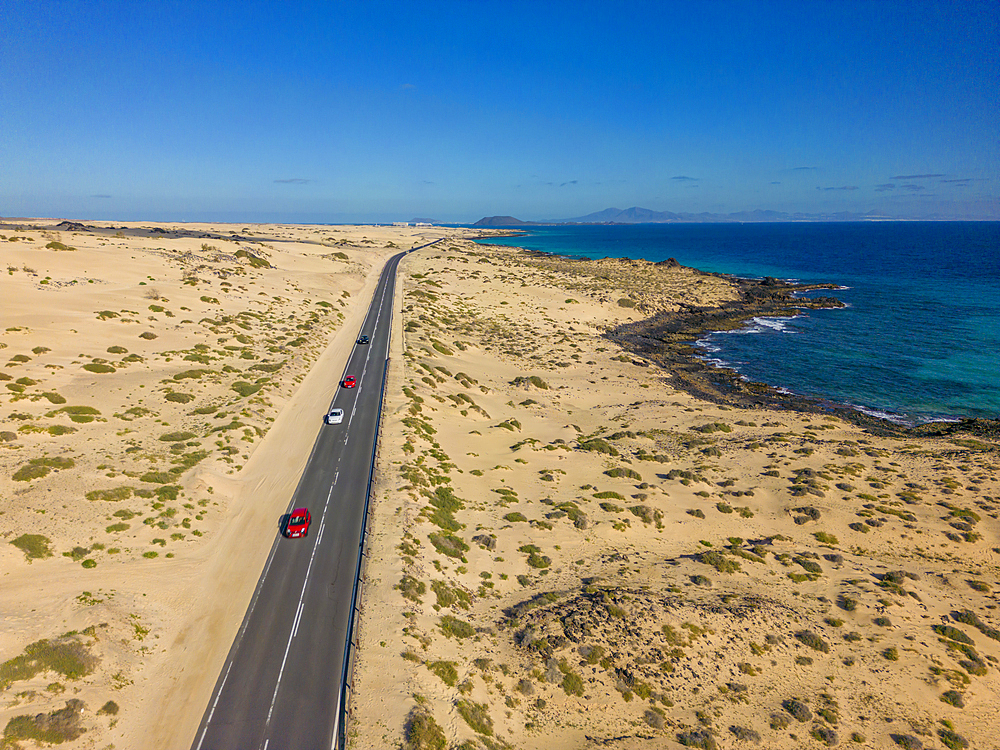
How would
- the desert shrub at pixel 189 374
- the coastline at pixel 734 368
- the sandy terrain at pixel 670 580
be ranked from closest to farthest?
the sandy terrain at pixel 670 580, the desert shrub at pixel 189 374, the coastline at pixel 734 368

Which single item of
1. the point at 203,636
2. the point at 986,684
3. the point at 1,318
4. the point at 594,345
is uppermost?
the point at 1,318

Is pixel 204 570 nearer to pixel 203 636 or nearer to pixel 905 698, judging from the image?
pixel 203 636

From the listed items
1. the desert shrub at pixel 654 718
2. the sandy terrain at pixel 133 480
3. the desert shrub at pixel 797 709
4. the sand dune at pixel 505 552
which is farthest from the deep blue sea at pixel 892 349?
the sandy terrain at pixel 133 480

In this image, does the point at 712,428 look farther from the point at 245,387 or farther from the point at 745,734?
the point at 245,387

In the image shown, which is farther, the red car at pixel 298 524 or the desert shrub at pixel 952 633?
the red car at pixel 298 524

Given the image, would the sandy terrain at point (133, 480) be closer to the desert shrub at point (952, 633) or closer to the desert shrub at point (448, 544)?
the desert shrub at point (448, 544)

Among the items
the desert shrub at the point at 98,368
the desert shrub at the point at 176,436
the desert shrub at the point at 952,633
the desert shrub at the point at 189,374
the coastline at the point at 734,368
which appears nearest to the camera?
the desert shrub at the point at 952,633

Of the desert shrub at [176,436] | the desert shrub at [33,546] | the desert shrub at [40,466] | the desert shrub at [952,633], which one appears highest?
the desert shrub at [40,466]

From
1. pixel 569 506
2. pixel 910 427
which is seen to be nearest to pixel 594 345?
pixel 910 427
